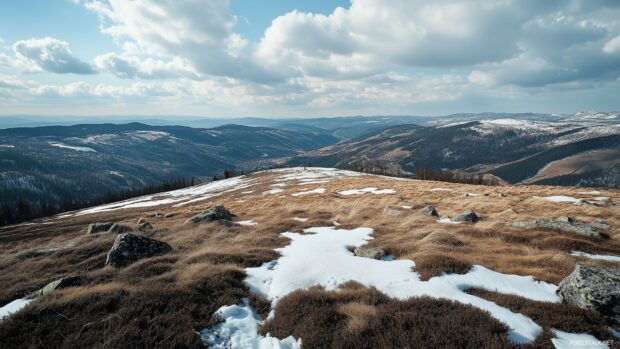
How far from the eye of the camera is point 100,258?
16188 millimetres

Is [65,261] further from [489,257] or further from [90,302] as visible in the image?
[489,257]

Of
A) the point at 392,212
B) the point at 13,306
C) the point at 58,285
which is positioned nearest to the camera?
the point at 13,306

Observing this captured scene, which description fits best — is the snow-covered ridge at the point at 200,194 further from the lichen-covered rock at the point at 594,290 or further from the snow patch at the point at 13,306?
the lichen-covered rock at the point at 594,290

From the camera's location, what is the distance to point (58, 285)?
11367 mm

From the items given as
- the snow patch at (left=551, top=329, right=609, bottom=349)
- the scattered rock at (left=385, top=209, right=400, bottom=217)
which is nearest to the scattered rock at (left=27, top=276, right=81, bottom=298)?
the snow patch at (left=551, top=329, right=609, bottom=349)

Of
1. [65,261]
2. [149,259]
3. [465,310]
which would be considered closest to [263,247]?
[149,259]

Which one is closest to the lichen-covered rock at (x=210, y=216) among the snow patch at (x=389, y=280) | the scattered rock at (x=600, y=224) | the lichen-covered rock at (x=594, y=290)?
the snow patch at (x=389, y=280)

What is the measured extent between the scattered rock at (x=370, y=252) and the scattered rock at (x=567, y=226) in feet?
38.1

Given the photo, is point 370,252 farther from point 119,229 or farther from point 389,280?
point 119,229

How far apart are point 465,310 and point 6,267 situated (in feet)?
73.0

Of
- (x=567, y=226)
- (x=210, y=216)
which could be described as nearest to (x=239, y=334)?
(x=210, y=216)

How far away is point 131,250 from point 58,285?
4249mm

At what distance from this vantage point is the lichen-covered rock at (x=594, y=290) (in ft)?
28.4

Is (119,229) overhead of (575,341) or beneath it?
beneath
